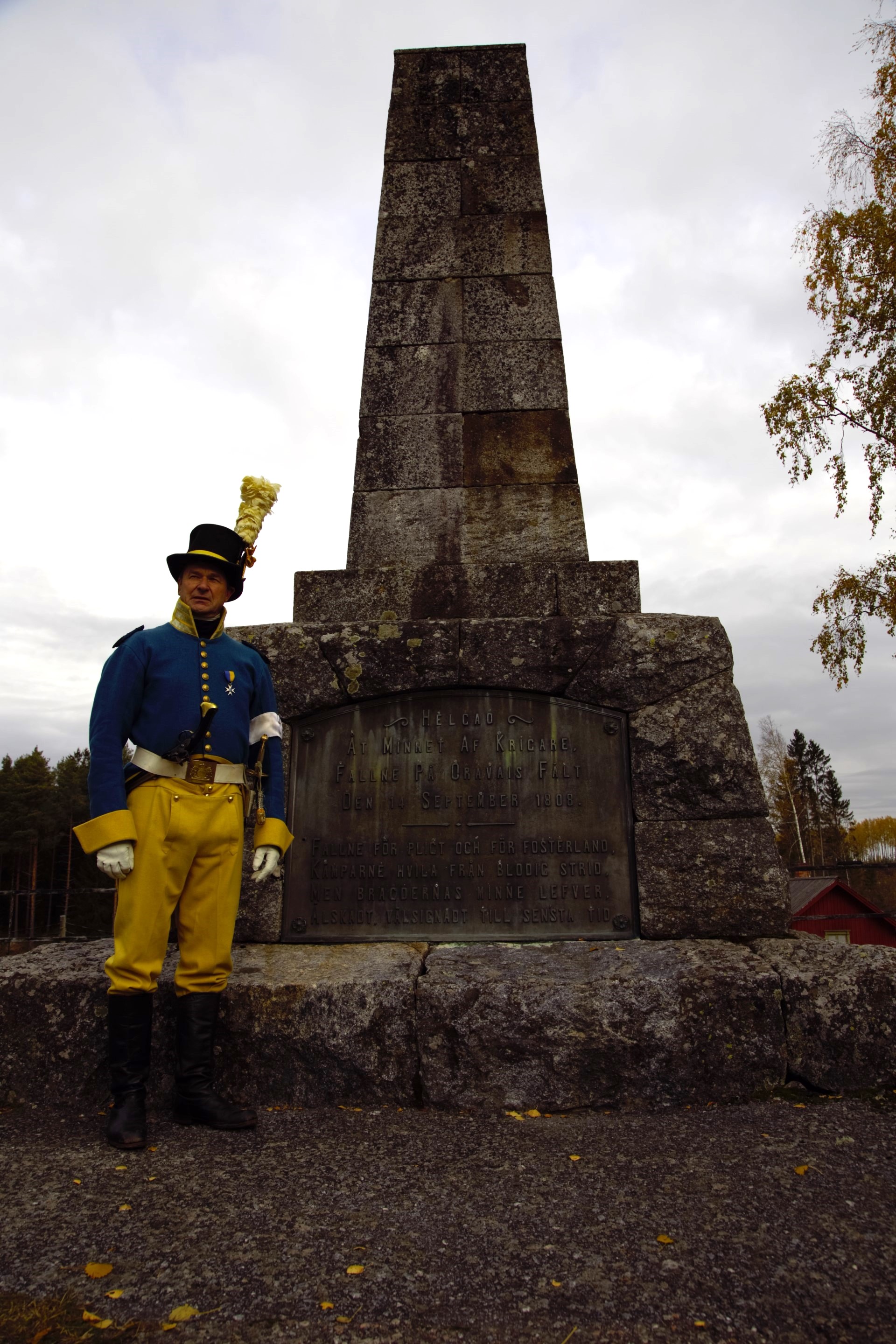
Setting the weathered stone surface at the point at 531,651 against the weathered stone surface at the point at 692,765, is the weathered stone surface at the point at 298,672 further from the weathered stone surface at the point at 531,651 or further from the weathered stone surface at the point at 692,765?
the weathered stone surface at the point at 692,765

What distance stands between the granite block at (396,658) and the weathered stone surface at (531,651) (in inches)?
2.9

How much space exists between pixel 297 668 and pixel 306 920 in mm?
1097

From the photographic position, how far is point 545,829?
11.6ft

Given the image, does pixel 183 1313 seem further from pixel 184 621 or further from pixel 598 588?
pixel 598 588

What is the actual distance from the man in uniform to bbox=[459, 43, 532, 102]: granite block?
11.5 ft

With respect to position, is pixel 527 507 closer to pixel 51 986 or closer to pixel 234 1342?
pixel 51 986

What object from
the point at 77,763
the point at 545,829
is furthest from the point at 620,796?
the point at 77,763

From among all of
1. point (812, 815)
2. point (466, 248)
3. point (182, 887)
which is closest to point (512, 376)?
point (466, 248)

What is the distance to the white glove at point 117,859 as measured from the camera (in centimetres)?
257

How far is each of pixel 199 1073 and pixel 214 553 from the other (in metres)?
1.80

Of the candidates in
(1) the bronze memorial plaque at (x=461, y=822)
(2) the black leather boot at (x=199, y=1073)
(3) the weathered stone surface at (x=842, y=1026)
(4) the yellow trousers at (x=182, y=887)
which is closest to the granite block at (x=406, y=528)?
(1) the bronze memorial plaque at (x=461, y=822)

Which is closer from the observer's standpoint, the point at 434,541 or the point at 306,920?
the point at 306,920

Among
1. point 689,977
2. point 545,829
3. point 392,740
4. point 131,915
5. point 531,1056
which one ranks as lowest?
point 531,1056

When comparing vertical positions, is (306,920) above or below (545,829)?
below
